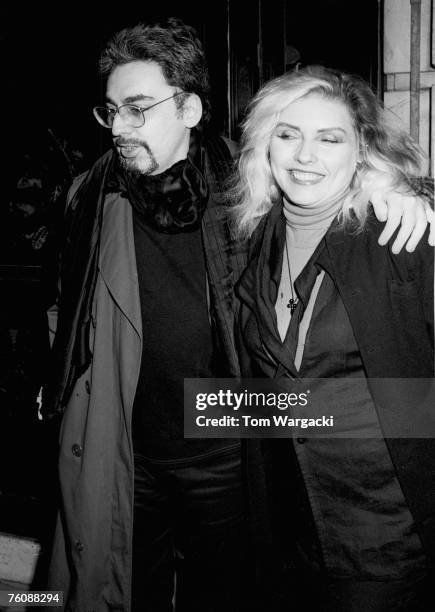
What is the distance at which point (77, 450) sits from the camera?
1710 mm

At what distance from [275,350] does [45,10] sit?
6.67ft

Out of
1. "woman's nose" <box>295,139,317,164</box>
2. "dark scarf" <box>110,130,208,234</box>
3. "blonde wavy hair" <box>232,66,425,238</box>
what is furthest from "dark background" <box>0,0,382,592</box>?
"woman's nose" <box>295,139,317,164</box>

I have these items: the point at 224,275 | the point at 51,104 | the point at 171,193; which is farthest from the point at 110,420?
the point at 51,104

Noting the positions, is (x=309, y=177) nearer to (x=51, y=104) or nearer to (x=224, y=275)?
(x=224, y=275)

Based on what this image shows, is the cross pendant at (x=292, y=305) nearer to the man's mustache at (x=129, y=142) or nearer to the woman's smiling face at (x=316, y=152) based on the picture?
the woman's smiling face at (x=316, y=152)

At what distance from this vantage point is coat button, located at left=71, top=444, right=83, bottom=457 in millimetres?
1705

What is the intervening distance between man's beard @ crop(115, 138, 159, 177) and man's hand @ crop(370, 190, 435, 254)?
0.75 metres

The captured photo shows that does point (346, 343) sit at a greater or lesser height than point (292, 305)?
lesser

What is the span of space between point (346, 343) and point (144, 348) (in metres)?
0.64

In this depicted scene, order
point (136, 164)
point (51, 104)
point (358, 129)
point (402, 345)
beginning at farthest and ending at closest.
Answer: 1. point (51, 104)
2. point (136, 164)
3. point (358, 129)
4. point (402, 345)

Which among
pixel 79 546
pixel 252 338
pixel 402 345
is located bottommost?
pixel 79 546

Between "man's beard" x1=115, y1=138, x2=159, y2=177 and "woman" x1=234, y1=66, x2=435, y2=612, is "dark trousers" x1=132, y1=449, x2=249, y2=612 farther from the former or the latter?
"man's beard" x1=115, y1=138, x2=159, y2=177

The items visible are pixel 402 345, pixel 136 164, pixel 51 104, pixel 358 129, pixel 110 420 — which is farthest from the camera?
pixel 51 104

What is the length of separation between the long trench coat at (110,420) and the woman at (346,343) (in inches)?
5.7
